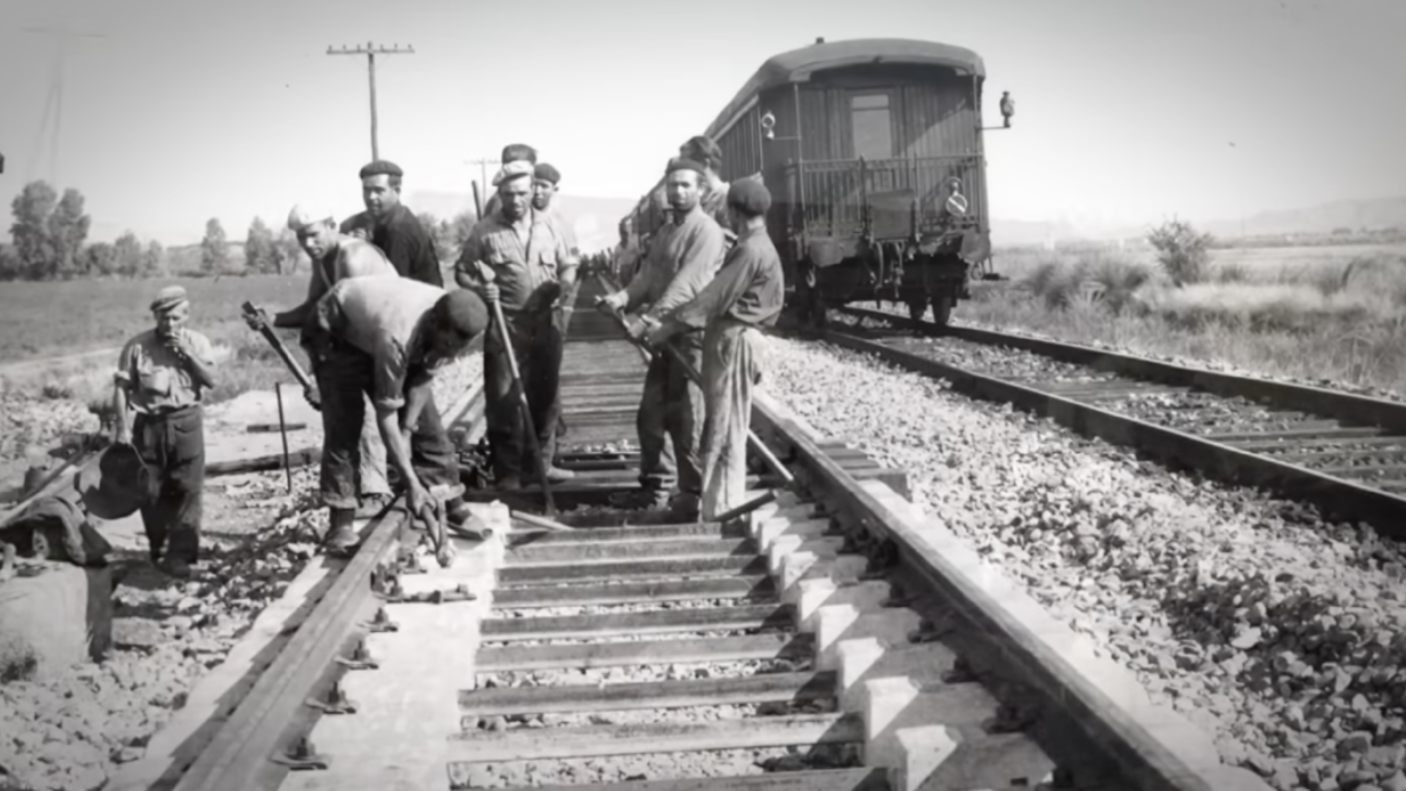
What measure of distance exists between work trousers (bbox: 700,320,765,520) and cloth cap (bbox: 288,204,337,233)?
5.05ft

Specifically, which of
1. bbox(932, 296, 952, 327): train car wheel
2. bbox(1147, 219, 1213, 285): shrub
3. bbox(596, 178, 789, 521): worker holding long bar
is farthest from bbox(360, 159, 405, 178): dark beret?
bbox(1147, 219, 1213, 285): shrub

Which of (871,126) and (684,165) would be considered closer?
(684,165)

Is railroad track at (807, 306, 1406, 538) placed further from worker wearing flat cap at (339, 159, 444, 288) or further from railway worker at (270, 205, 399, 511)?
railway worker at (270, 205, 399, 511)

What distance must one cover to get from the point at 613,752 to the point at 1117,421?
5.12 meters

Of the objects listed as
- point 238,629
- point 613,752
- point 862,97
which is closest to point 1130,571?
point 613,752

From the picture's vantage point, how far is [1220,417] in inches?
333

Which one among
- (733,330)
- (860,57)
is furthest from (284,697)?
(860,57)

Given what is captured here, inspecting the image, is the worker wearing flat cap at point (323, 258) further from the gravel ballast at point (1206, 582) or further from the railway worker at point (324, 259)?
the gravel ballast at point (1206, 582)

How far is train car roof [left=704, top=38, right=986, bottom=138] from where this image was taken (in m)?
13.1

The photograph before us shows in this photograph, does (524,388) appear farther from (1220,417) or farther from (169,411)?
(1220,417)

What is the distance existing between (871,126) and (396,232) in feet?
27.7

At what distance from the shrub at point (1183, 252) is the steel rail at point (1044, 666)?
1478 centimetres

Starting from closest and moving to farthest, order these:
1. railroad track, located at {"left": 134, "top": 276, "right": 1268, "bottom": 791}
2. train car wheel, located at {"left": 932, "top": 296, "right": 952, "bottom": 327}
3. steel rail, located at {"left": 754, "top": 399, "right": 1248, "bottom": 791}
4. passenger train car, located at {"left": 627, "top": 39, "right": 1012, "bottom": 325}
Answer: steel rail, located at {"left": 754, "top": 399, "right": 1248, "bottom": 791} → railroad track, located at {"left": 134, "top": 276, "right": 1268, "bottom": 791} → passenger train car, located at {"left": 627, "top": 39, "right": 1012, "bottom": 325} → train car wheel, located at {"left": 932, "top": 296, "right": 952, "bottom": 327}

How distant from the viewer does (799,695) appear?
150 inches
